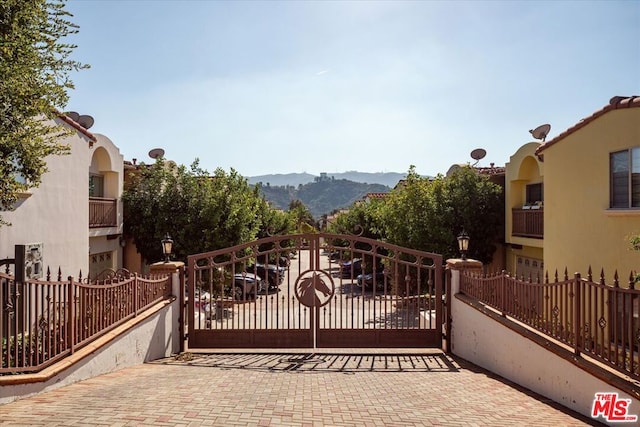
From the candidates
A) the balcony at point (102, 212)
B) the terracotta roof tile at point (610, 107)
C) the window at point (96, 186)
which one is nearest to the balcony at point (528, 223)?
the terracotta roof tile at point (610, 107)

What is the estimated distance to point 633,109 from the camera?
10.7m

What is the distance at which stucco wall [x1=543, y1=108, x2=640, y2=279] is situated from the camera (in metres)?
10.9

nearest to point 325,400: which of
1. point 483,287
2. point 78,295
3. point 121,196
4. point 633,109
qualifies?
point 78,295

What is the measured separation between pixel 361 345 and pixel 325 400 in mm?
4408

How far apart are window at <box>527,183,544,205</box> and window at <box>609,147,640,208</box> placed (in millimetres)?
7602

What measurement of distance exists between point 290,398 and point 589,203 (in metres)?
9.18

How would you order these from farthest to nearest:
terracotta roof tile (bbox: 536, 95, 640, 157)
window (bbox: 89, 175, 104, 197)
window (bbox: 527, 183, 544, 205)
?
1. window (bbox: 89, 175, 104, 197)
2. window (bbox: 527, 183, 544, 205)
3. terracotta roof tile (bbox: 536, 95, 640, 157)

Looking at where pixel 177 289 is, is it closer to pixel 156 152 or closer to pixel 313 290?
pixel 313 290

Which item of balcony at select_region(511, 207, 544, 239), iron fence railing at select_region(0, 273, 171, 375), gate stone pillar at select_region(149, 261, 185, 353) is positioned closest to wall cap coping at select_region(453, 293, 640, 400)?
gate stone pillar at select_region(149, 261, 185, 353)

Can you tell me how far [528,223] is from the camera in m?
17.8

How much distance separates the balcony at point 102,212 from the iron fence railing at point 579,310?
13479 millimetres

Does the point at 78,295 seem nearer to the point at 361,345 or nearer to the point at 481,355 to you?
the point at 361,345

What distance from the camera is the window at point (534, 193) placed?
18906 millimetres

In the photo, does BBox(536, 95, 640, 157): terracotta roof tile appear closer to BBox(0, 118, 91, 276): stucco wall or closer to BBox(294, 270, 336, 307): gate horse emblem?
BBox(294, 270, 336, 307): gate horse emblem
